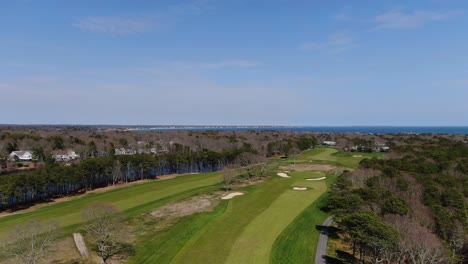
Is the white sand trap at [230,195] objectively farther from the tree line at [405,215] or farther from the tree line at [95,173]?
the tree line at [95,173]

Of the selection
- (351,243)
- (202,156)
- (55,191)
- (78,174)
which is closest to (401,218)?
(351,243)

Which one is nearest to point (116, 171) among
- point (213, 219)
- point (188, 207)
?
point (188, 207)

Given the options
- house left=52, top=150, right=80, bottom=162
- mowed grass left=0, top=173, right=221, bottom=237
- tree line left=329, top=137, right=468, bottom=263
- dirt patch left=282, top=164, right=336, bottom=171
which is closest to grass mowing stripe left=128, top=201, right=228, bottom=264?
mowed grass left=0, top=173, right=221, bottom=237

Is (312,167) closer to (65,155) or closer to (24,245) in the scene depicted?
(24,245)

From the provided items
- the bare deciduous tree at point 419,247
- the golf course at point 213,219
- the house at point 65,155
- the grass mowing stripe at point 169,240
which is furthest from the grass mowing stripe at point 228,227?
the house at point 65,155

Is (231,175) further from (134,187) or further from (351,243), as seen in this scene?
(351,243)

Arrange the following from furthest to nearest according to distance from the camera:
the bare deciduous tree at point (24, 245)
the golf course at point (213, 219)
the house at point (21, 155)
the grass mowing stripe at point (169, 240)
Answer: the house at point (21, 155), the golf course at point (213, 219), the grass mowing stripe at point (169, 240), the bare deciduous tree at point (24, 245)
